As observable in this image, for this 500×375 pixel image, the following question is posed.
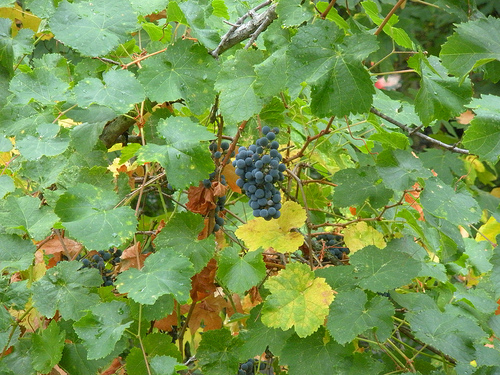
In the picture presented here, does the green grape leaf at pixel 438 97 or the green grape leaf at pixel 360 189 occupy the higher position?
the green grape leaf at pixel 438 97

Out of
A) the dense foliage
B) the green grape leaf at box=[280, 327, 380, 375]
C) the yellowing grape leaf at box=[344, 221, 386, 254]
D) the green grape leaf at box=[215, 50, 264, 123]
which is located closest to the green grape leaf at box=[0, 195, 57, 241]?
the dense foliage

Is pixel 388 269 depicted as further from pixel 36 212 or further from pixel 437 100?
pixel 36 212

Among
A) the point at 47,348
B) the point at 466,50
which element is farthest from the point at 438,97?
the point at 47,348

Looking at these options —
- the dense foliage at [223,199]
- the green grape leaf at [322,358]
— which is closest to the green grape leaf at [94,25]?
the dense foliage at [223,199]

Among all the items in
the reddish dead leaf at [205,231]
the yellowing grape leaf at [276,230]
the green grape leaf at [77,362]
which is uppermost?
the yellowing grape leaf at [276,230]

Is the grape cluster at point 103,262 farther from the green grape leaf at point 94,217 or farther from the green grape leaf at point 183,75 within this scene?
the green grape leaf at point 183,75

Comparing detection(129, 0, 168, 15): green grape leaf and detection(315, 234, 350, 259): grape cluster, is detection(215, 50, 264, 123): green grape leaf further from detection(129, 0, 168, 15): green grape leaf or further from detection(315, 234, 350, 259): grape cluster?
detection(315, 234, 350, 259): grape cluster
